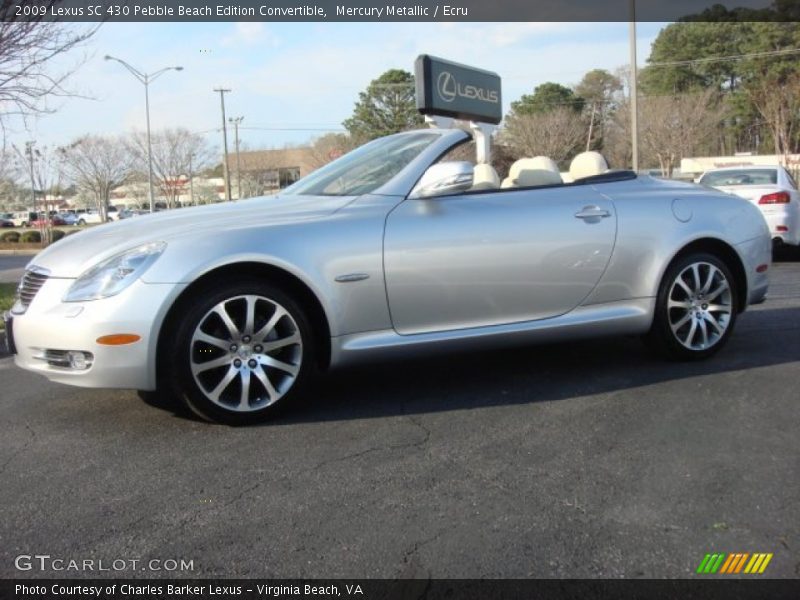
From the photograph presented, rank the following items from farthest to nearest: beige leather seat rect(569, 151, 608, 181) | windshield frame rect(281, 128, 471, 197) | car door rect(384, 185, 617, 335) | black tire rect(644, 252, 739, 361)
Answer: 1. beige leather seat rect(569, 151, 608, 181)
2. black tire rect(644, 252, 739, 361)
3. windshield frame rect(281, 128, 471, 197)
4. car door rect(384, 185, 617, 335)

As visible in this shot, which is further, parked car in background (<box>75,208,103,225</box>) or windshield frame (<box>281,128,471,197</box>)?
parked car in background (<box>75,208,103,225</box>)

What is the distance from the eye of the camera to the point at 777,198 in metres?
10.0

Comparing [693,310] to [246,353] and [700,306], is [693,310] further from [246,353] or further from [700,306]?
[246,353]

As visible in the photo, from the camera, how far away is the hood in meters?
3.46

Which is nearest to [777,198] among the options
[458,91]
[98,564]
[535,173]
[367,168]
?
[458,91]

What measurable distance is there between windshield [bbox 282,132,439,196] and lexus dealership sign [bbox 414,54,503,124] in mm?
1869

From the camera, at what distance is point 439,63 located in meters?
6.64

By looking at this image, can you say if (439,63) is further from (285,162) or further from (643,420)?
(285,162)

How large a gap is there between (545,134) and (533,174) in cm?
3186

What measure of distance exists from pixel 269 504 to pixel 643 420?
1922 mm

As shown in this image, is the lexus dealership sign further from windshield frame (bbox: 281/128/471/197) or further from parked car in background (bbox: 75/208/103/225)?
parked car in background (bbox: 75/208/103/225)

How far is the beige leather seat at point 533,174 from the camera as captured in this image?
4469mm

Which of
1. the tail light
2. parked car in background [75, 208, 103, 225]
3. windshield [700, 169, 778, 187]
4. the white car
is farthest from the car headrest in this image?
parked car in background [75, 208, 103, 225]
